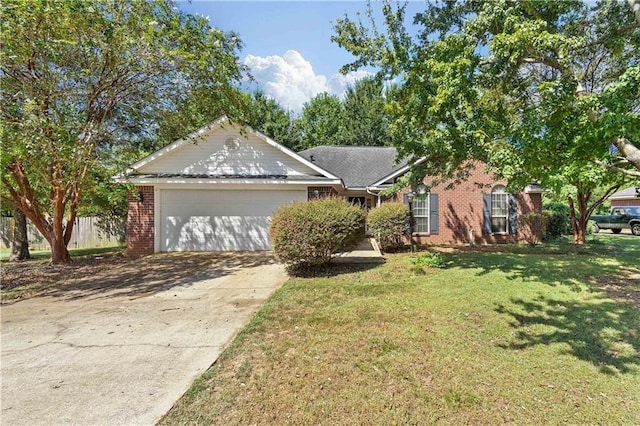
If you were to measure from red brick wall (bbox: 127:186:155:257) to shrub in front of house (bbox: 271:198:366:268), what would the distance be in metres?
6.86

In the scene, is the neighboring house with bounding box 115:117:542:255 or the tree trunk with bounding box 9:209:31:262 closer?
the tree trunk with bounding box 9:209:31:262

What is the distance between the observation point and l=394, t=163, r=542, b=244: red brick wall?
14.0 meters

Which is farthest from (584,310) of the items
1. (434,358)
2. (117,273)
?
(117,273)

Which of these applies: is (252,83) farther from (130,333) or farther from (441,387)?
(441,387)

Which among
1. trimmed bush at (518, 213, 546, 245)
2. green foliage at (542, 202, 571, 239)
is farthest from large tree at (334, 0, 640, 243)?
green foliage at (542, 202, 571, 239)

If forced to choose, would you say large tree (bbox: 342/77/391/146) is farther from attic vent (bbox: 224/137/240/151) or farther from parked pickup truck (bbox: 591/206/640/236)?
attic vent (bbox: 224/137/240/151)

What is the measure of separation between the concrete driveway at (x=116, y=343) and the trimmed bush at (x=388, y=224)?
14.8 ft

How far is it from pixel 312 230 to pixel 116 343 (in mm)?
4262

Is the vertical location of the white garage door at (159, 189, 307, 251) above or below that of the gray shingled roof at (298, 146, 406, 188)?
below

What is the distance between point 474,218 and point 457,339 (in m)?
11.5

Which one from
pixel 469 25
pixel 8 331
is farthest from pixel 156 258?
pixel 469 25

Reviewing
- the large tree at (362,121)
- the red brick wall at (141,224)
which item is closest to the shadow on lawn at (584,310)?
the red brick wall at (141,224)

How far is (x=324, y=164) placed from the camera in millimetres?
17562

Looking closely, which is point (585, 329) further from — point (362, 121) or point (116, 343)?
point (362, 121)
